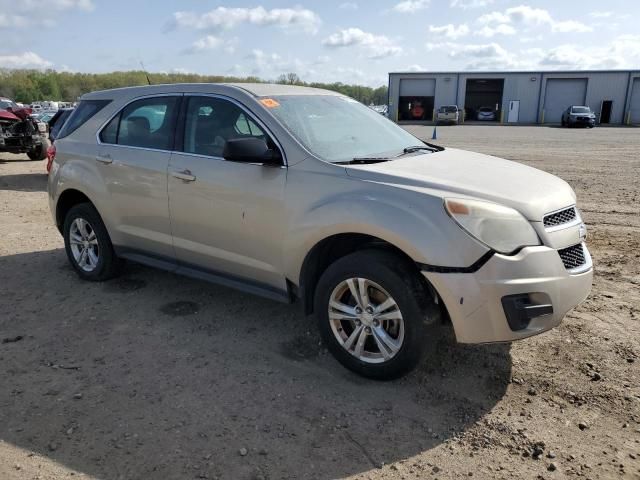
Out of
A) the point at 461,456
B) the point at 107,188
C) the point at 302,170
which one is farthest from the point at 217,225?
the point at 461,456

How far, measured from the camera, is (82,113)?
5293 mm

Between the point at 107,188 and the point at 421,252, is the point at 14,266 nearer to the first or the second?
the point at 107,188

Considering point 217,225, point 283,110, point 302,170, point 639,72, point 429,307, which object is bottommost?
point 429,307

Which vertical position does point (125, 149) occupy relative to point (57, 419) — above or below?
above

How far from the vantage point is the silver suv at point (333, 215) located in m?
3.01

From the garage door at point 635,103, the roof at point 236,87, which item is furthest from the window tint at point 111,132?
the garage door at point 635,103

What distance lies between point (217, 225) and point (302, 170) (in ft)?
2.96

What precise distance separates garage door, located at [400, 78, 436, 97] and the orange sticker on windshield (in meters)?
54.6

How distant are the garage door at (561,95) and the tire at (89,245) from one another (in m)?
54.7

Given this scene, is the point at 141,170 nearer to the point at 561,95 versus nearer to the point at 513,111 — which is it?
the point at 513,111

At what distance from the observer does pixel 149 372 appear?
363cm

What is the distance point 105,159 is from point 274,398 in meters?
2.89

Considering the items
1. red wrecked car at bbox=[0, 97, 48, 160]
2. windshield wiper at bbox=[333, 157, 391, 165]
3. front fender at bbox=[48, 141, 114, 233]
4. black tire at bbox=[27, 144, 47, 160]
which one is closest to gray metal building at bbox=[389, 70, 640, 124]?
black tire at bbox=[27, 144, 47, 160]

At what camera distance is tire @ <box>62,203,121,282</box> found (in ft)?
16.9
